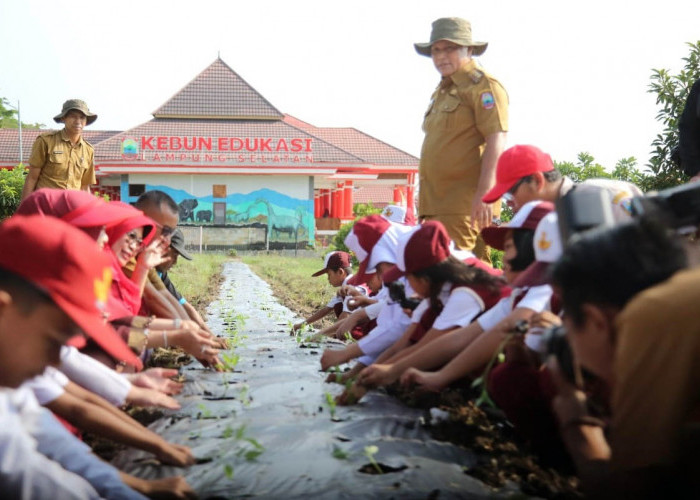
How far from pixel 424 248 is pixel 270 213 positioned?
79.0ft

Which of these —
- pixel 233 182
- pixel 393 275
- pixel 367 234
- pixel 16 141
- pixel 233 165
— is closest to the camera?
pixel 393 275

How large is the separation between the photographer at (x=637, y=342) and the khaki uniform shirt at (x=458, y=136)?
122 inches

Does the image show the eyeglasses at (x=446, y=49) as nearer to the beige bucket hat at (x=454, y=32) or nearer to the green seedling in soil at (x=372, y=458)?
the beige bucket hat at (x=454, y=32)

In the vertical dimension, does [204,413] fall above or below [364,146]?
below

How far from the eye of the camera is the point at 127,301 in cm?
412

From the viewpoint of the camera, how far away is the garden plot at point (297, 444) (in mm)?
2432

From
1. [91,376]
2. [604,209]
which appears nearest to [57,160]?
[91,376]

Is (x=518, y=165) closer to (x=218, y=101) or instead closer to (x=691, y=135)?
(x=691, y=135)

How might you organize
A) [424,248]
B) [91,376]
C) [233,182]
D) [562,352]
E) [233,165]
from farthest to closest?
[233,182]
[233,165]
[424,248]
[91,376]
[562,352]

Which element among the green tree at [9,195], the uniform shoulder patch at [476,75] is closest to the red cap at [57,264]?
the uniform shoulder patch at [476,75]

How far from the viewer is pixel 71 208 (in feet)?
11.4

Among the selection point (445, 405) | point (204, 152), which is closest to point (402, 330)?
point (445, 405)

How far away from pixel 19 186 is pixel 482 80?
953 cm

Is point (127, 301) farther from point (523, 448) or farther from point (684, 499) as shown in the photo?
point (684, 499)
